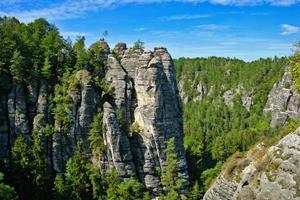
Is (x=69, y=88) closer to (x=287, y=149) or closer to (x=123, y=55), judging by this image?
(x=123, y=55)

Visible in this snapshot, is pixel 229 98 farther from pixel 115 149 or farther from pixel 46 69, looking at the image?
pixel 46 69

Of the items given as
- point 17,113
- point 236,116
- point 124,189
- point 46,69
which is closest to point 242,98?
point 236,116

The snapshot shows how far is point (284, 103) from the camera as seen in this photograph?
156m

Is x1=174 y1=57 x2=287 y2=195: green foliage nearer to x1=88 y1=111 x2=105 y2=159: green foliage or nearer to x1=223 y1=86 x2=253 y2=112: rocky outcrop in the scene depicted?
x1=223 y1=86 x2=253 y2=112: rocky outcrop

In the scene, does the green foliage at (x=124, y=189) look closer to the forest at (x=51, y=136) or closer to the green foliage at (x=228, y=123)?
the forest at (x=51, y=136)

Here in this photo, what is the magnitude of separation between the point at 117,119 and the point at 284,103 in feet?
343

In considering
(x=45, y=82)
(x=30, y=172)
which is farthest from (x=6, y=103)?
(x=30, y=172)

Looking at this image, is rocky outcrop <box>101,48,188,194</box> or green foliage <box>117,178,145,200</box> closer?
green foliage <box>117,178,145,200</box>

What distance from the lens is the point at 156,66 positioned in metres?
69.3

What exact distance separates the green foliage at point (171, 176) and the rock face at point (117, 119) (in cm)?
114

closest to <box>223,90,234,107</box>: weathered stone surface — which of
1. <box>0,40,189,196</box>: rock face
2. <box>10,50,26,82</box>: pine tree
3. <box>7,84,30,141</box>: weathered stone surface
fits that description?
<box>0,40,189,196</box>: rock face

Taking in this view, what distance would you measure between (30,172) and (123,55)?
25695mm

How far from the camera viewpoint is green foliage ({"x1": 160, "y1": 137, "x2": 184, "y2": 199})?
64.5 metres

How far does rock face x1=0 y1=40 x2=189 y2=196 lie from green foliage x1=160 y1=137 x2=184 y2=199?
1.14 m
